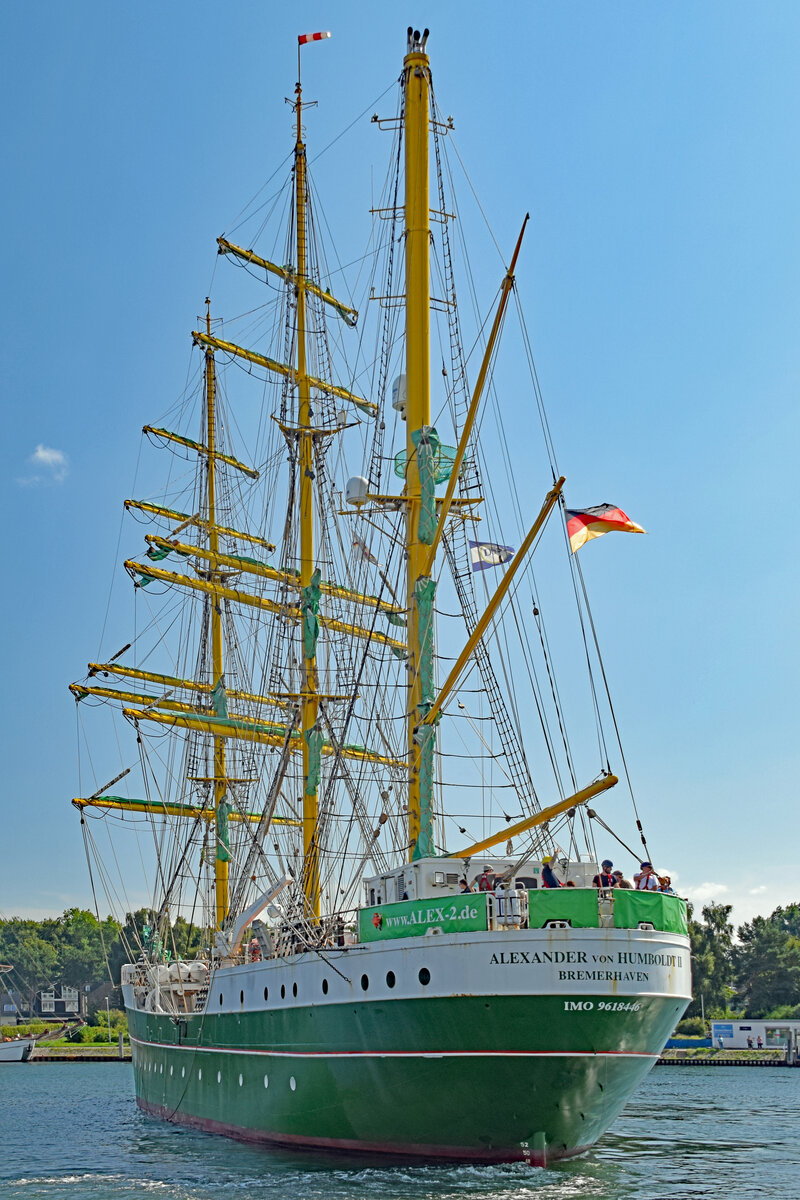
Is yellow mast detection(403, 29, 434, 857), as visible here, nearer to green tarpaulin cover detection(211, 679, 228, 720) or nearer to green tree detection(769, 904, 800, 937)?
green tarpaulin cover detection(211, 679, 228, 720)

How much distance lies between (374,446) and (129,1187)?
20.9 meters

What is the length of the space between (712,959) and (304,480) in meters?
65.2

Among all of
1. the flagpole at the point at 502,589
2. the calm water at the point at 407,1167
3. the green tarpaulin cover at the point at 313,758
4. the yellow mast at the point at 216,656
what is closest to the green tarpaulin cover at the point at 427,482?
the flagpole at the point at 502,589

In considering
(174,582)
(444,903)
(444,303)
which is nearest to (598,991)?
(444,903)

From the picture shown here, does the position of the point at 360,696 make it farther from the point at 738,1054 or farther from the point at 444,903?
the point at 738,1054

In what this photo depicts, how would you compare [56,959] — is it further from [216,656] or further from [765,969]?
[216,656]

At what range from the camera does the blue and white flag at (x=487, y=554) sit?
37.7 metres

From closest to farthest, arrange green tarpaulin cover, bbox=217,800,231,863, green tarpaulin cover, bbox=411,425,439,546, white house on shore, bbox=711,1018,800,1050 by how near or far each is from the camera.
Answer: green tarpaulin cover, bbox=411,425,439,546, green tarpaulin cover, bbox=217,800,231,863, white house on shore, bbox=711,1018,800,1050

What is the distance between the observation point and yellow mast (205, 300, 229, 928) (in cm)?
5747

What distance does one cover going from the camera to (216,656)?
200ft

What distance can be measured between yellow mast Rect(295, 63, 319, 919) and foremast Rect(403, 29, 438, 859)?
33.1 ft

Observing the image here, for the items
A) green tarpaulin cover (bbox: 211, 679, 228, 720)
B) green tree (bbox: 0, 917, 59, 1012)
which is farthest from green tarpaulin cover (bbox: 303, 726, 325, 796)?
green tree (bbox: 0, 917, 59, 1012)

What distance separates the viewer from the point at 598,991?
25047mm

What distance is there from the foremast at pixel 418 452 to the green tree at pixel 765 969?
71.0 metres
